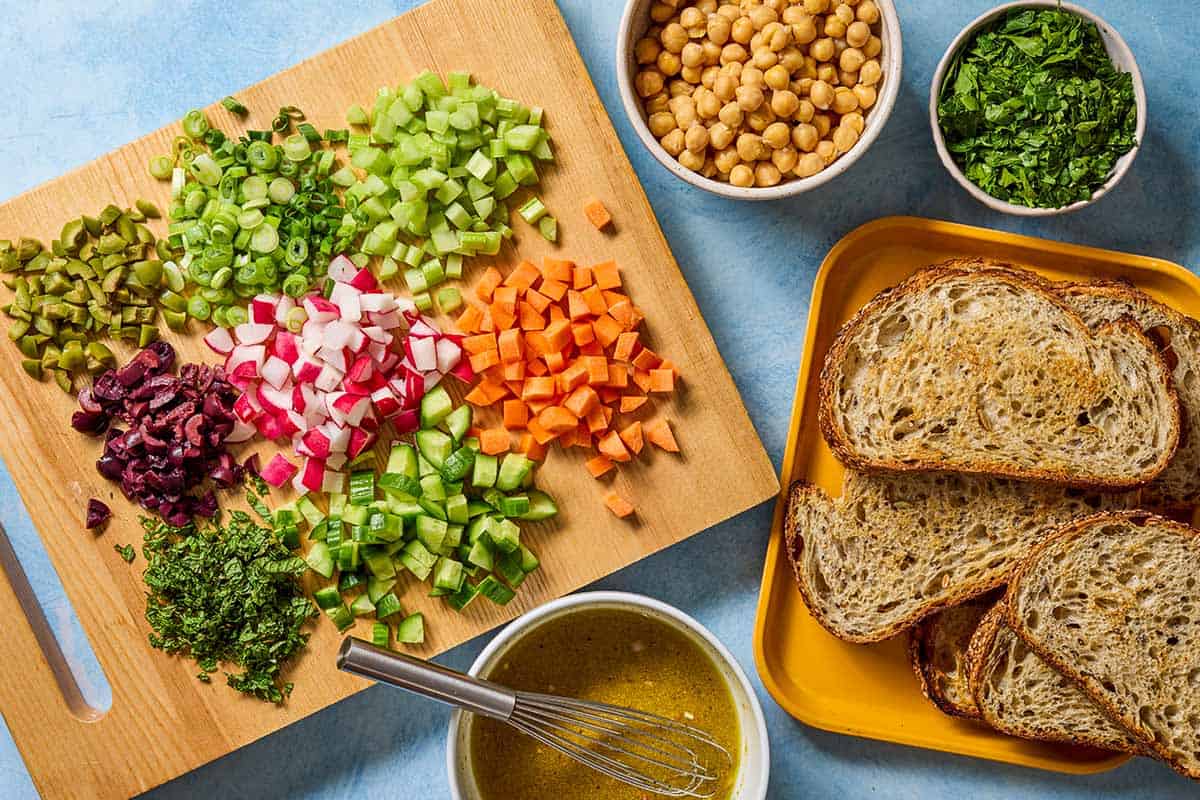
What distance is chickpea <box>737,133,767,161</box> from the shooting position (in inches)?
84.7

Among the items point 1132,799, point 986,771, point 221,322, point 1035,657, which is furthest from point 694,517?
point 1132,799

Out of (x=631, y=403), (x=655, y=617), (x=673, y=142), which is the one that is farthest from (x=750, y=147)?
(x=655, y=617)

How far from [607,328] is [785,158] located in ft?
1.90

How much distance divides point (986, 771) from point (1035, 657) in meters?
0.43

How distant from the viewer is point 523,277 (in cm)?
226

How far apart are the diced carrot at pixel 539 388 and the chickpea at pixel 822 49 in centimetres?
99

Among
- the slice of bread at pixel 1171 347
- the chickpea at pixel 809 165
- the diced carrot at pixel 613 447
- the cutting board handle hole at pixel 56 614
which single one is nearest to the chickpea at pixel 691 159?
the chickpea at pixel 809 165

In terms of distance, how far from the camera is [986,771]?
2.46m

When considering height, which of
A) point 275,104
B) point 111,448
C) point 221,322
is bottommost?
point 111,448

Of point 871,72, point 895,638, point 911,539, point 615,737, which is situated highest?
point 871,72

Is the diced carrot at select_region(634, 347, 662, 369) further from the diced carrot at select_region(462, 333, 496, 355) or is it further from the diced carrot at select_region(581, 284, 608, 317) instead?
the diced carrot at select_region(462, 333, 496, 355)

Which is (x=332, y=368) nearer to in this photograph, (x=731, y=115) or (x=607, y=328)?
(x=607, y=328)

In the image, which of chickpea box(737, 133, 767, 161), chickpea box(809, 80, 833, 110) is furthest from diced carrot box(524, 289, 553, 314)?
chickpea box(809, 80, 833, 110)

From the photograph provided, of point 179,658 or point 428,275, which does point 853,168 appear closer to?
point 428,275
